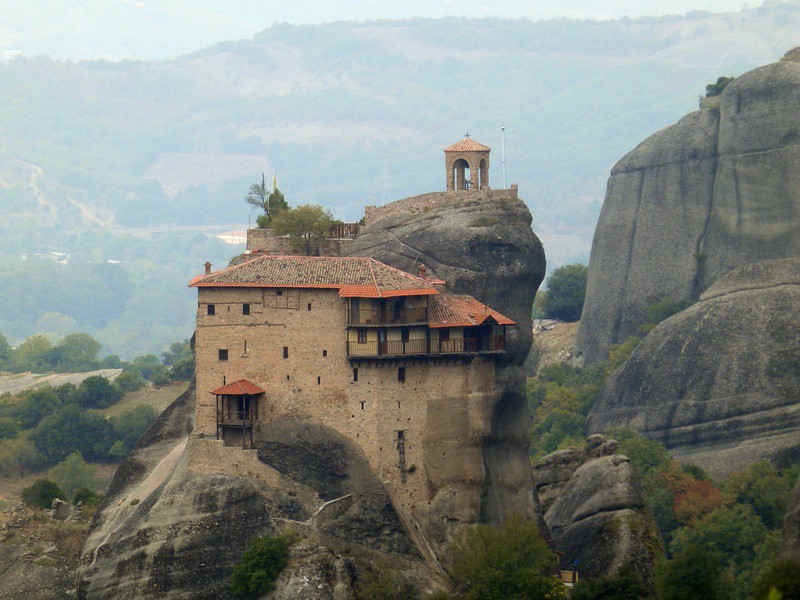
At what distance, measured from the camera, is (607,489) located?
94688 mm

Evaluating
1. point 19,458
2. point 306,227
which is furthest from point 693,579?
point 19,458

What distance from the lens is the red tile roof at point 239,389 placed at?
8788cm

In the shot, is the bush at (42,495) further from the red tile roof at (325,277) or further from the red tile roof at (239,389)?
the red tile roof at (325,277)

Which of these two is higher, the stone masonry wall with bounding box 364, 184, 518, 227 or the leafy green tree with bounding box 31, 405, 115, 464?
the stone masonry wall with bounding box 364, 184, 518, 227

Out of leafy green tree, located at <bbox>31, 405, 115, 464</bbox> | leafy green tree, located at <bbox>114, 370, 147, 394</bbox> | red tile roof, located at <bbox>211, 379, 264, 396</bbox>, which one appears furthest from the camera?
leafy green tree, located at <bbox>114, 370, 147, 394</bbox>

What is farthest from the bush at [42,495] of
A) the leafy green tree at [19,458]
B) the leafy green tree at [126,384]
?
the leafy green tree at [126,384]

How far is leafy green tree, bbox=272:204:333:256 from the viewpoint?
99.7m

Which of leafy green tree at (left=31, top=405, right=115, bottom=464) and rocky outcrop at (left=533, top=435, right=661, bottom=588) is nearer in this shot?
rocky outcrop at (left=533, top=435, right=661, bottom=588)

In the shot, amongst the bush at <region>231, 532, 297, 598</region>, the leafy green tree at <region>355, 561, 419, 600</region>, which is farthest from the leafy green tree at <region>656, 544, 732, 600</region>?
the bush at <region>231, 532, 297, 598</region>

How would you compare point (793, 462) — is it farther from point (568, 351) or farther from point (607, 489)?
point (568, 351)

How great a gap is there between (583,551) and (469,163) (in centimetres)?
1908

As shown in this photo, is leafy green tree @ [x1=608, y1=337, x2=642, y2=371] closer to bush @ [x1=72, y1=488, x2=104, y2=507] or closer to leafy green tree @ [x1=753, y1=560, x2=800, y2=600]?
bush @ [x1=72, y1=488, x2=104, y2=507]

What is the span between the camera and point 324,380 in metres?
88.8

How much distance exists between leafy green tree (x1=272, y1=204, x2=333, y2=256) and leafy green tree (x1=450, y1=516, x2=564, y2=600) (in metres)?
18.2
